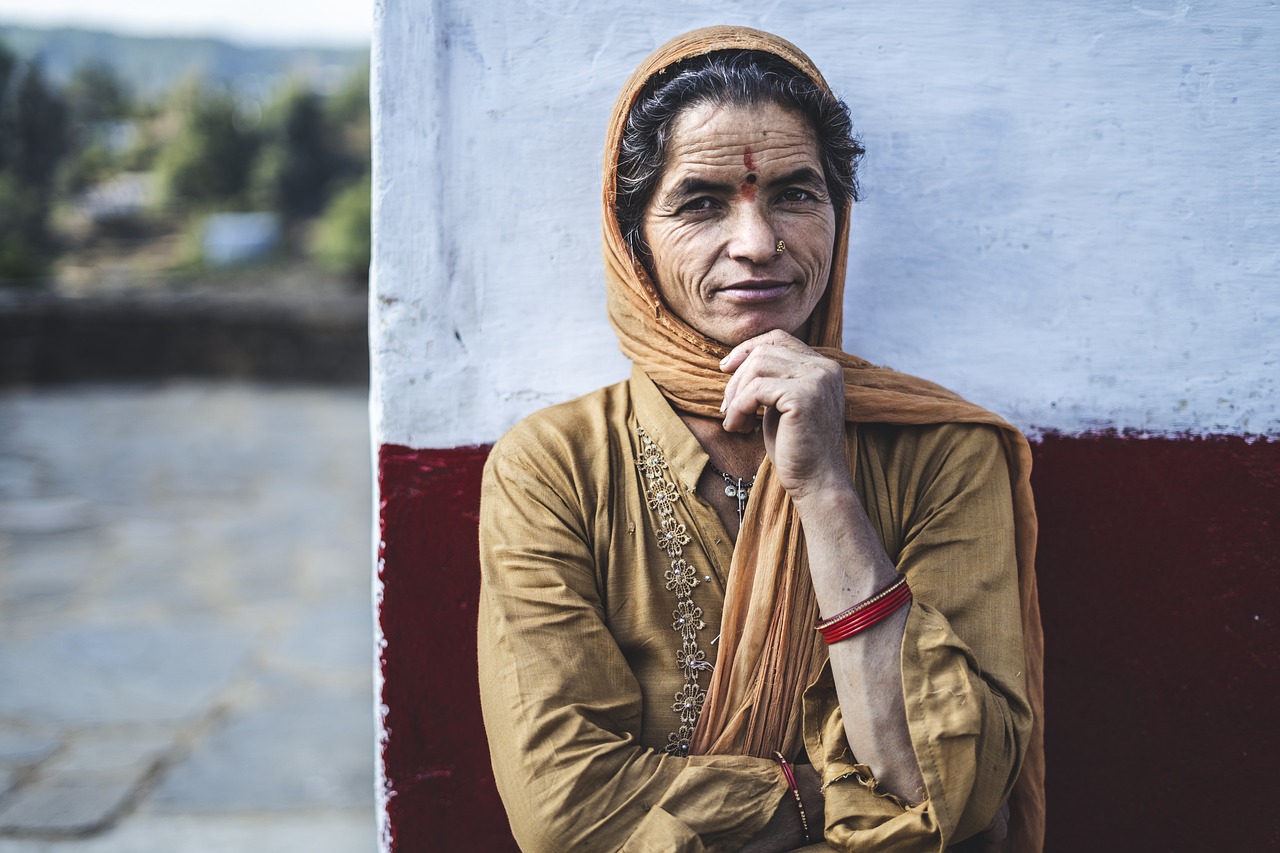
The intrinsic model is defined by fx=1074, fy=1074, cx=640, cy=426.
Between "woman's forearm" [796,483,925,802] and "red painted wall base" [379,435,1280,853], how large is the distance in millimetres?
784

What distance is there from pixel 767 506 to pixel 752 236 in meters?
0.42

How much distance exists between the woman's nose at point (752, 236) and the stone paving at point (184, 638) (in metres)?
2.42

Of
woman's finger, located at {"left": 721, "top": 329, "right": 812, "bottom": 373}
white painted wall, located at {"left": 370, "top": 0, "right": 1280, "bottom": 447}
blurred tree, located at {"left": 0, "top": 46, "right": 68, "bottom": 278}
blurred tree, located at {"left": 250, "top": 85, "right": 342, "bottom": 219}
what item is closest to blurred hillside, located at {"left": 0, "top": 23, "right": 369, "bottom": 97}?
blurred tree, located at {"left": 250, "top": 85, "right": 342, "bottom": 219}

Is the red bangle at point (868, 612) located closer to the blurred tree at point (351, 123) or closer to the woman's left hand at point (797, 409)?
the woman's left hand at point (797, 409)

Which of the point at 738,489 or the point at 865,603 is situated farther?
the point at 738,489

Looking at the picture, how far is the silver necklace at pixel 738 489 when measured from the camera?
1.76 meters

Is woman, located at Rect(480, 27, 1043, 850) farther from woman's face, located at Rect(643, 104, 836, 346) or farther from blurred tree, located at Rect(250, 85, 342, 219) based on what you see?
blurred tree, located at Rect(250, 85, 342, 219)

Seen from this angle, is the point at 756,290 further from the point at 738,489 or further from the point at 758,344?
the point at 738,489

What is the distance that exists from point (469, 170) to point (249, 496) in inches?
216

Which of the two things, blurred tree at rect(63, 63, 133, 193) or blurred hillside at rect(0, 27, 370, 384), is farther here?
blurred tree at rect(63, 63, 133, 193)

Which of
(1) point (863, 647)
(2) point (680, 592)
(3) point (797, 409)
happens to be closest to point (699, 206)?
(3) point (797, 409)

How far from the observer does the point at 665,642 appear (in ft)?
5.48

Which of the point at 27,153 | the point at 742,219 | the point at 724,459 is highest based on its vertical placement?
the point at 27,153

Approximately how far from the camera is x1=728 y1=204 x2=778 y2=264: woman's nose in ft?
5.34
